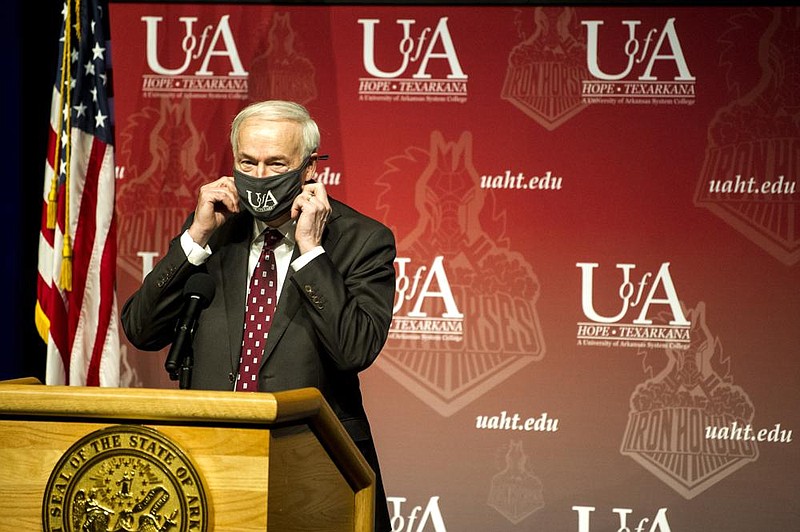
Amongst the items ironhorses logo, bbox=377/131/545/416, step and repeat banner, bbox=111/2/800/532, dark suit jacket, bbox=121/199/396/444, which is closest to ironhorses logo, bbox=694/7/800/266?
step and repeat banner, bbox=111/2/800/532

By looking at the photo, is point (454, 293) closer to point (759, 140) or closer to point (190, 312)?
point (759, 140)

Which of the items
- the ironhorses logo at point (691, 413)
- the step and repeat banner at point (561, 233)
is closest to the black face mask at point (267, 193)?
the step and repeat banner at point (561, 233)

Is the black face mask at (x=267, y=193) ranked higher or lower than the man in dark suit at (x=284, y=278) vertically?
higher

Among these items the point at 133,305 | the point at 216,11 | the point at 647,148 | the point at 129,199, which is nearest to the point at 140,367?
the point at 129,199

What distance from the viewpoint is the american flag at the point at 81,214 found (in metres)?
3.71

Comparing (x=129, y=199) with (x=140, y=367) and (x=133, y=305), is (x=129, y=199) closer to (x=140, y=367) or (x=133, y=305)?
(x=140, y=367)

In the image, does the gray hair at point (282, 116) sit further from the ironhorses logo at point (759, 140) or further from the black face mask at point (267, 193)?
the ironhorses logo at point (759, 140)

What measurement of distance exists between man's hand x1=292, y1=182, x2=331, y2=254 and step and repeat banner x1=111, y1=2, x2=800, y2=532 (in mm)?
1710

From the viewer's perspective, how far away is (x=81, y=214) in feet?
12.5

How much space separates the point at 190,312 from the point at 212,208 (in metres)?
0.33

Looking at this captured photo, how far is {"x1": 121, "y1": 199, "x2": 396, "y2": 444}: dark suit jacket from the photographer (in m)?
2.29

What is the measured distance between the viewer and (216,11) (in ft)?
13.7

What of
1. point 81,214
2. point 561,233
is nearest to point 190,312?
point 81,214

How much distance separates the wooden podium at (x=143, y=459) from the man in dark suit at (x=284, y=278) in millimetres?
688
